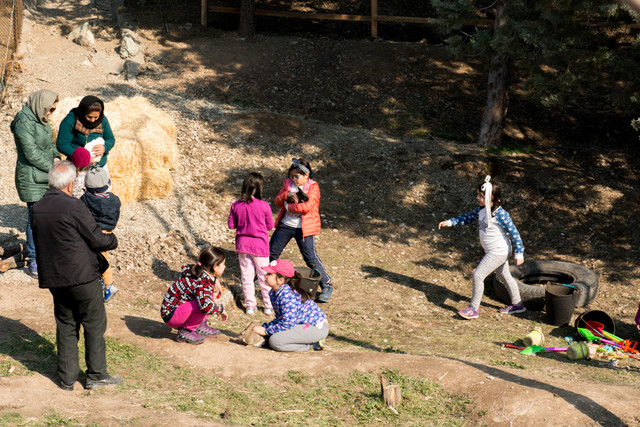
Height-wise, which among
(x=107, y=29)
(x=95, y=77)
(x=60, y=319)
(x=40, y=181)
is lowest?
(x=60, y=319)

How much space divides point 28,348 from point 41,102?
2.80 m

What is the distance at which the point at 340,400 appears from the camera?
569cm

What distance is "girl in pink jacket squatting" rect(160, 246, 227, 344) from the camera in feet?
20.5

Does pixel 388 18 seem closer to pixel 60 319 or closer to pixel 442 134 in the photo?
pixel 442 134

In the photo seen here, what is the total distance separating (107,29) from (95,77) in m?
2.75

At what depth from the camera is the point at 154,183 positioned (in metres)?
10.8

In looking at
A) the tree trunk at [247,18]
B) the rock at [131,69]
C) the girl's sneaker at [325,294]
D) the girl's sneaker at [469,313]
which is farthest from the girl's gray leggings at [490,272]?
the tree trunk at [247,18]

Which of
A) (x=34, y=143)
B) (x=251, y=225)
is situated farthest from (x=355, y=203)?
(x=34, y=143)

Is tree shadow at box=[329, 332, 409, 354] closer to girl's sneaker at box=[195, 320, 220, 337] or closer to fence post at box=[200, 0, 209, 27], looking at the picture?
girl's sneaker at box=[195, 320, 220, 337]

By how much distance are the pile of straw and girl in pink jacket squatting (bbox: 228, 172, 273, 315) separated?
3.40m

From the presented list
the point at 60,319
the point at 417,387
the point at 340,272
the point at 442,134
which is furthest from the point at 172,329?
the point at 442,134

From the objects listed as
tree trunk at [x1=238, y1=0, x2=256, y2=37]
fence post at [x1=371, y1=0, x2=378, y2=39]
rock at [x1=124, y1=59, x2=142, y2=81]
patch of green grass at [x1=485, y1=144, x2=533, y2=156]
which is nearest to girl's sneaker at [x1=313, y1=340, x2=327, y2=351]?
patch of green grass at [x1=485, y1=144, x2=533, y2=156]

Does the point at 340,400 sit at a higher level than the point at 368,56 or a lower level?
lower

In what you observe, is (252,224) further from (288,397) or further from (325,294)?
(288,397)
